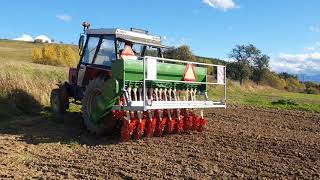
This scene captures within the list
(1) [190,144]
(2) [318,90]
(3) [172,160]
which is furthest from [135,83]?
(2) [318,90]

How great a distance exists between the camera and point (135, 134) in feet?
30.0

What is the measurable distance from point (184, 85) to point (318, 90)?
2653 inches

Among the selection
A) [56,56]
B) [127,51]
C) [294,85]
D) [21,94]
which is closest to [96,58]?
[127,51]

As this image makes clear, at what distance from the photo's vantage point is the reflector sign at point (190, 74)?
33.3 feet

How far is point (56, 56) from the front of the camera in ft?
120

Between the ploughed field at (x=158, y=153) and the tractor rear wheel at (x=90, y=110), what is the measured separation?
0.23 meters

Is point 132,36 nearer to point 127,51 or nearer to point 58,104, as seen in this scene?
point 127,51

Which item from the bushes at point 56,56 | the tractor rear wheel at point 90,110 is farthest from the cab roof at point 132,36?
the bushes at point 56,56

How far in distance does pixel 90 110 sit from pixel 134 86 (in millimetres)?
1284

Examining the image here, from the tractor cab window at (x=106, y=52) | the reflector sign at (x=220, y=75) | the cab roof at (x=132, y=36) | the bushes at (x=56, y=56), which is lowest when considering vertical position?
the reflector sign at (x=220, y=75)

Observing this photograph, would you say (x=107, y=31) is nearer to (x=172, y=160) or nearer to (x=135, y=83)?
(x=135, y=83)

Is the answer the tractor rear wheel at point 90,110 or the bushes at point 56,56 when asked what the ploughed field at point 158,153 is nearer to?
the tractor rear wheel at point 90,110

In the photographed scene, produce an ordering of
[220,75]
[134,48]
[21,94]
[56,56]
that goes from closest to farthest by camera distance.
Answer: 1. [134,48]
2. [220,75]
3. [21,94]
4. [56,56]

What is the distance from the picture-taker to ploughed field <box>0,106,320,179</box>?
662 cm
